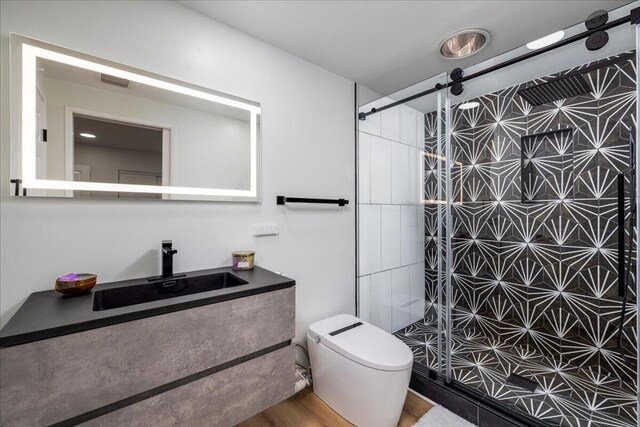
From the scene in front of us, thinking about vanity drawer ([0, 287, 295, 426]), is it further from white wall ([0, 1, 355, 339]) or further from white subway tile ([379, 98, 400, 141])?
white subway tile ([379, 98, 400, 141])

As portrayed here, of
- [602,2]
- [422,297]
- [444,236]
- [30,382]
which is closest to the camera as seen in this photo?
[30,382]

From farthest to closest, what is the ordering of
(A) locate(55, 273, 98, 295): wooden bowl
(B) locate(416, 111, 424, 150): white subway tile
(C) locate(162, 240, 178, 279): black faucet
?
(B) locate(416, 111, 424, 150): white subway tile → (C) locate(162, 240, 178, 279): black faucet → (A) locate(55, 273, 98, 295): wooden bowl

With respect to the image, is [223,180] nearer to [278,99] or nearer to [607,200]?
[278,99]

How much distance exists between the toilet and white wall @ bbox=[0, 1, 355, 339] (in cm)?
28

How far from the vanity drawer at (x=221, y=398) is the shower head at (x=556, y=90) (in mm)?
2439

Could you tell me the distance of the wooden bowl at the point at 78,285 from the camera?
1.05m

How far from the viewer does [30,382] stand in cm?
76


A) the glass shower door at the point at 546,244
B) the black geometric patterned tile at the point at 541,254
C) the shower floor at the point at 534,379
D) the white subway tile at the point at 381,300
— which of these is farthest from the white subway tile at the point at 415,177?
the shower floor at the point at 534,379

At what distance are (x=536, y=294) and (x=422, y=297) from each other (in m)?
0.88

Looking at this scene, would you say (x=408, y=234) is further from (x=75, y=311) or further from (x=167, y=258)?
(x=75, y=311)

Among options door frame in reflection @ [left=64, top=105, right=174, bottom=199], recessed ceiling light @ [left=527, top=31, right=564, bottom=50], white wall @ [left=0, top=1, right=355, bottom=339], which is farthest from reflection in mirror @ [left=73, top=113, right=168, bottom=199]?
recessed ceiling light @ [left=527, top=31, right=564, bottom=50]

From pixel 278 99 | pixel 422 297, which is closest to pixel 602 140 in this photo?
pixel 422 297

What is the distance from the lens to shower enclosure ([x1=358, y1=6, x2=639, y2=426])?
169 centimetres

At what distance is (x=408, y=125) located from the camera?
2.30 metres
